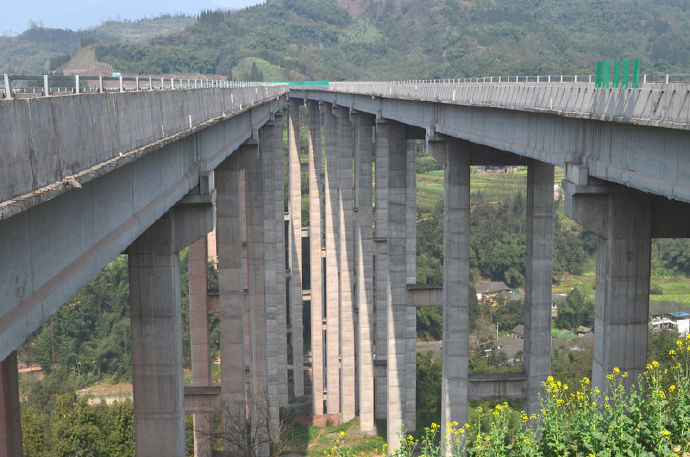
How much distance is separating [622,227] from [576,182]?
1.27m

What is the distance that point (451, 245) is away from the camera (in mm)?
29797

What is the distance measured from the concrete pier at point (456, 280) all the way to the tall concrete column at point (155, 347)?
1536 cm

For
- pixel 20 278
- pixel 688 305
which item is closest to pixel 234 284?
pixel 20 278

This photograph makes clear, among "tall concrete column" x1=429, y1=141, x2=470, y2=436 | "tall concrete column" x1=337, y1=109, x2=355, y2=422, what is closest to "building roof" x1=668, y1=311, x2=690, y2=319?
"tall concrete column" x1=337, y1=109, x2=355, y2=422

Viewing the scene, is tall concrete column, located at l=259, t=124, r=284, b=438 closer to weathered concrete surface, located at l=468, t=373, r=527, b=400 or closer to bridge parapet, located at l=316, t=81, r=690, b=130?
weathered concrete surface, located at l=468, t=373, r=527, b=400

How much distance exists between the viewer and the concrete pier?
29.6 m

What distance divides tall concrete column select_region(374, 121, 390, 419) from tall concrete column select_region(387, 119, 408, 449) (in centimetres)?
235

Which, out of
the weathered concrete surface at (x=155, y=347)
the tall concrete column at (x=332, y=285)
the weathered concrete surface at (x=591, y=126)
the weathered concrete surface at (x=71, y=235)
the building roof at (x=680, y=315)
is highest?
the weathered concrete surface at (x=591, y=126)

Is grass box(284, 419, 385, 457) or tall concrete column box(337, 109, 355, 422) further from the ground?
tall concrete column box(337, 109, 355, 422)

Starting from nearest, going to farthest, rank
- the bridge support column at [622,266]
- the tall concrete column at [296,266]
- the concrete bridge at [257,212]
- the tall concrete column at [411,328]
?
the concrete bridge at [257,212], the bridge support column at [622,266], the tall concrete column at [411,328], the tall concrete column at [296,266]

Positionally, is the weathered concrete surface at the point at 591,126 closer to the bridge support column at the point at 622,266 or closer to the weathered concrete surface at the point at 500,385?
the bridge support column at the point at 622,266

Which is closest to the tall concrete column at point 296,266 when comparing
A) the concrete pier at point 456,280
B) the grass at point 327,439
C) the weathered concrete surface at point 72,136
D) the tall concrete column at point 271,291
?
the grass at point 327,439

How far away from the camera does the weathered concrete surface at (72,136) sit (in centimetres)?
727

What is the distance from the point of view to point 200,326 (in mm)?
33031
